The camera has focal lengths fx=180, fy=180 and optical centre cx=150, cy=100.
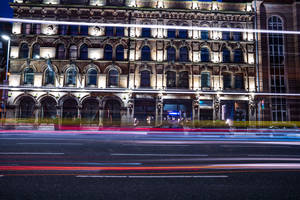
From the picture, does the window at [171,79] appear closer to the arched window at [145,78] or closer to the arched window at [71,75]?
the arched window at [145,78]

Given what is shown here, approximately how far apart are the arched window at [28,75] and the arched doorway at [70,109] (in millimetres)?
5047

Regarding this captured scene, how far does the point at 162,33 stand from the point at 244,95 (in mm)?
12881

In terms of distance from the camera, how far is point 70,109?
70.3ft

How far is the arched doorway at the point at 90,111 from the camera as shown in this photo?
841 inches

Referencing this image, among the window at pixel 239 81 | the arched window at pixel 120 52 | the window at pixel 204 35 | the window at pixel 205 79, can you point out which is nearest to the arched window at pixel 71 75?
the arched window at pixel 120 52

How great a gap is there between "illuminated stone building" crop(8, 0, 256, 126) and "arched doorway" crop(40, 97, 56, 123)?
11cm

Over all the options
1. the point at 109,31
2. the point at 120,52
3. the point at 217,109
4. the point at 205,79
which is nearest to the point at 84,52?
the point at 109,31

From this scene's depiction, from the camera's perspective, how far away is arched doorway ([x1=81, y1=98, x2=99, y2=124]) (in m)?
21.4

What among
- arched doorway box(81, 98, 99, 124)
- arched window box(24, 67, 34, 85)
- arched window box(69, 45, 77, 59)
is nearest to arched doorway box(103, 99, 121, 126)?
arched doorway box(81, 98, 99, 124)

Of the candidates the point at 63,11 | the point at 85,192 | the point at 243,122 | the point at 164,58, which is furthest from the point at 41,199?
the point at 63,11

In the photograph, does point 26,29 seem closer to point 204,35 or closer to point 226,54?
point 204,35

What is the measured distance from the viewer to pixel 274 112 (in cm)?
2227

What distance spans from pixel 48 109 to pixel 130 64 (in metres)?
11.1

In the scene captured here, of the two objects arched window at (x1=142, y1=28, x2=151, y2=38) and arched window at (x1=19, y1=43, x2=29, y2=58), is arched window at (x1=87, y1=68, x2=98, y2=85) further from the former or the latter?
arched window at (x1=19, y1=43, x2=29, y2=58)
